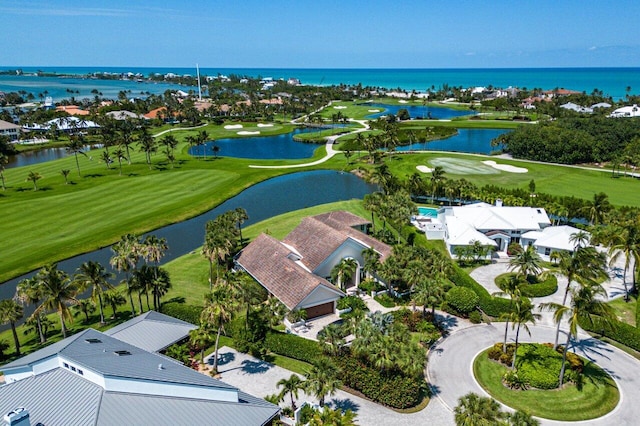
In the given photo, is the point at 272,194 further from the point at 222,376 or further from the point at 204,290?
the point at 222,376

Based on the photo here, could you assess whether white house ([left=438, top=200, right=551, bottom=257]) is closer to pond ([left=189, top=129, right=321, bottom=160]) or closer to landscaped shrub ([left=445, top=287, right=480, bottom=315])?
landscaped shrub ([left=445, top=287, right=480, bottom=315])

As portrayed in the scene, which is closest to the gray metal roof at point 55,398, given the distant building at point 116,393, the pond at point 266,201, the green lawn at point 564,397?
the distant building at point 116,393

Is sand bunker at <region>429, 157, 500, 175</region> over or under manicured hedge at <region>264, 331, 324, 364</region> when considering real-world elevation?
over

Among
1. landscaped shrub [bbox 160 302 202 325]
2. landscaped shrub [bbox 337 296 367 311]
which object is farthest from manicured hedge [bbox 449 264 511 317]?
landscaped shrub [bbox 160 302 202 325]

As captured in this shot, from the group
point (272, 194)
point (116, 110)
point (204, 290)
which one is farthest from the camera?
point (116, 110)

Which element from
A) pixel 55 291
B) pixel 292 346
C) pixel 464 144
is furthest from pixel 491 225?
pixel 464 144

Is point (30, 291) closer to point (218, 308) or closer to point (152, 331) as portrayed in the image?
point (152, 331)

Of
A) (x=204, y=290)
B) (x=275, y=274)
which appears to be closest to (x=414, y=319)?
(x=275, y=274)
